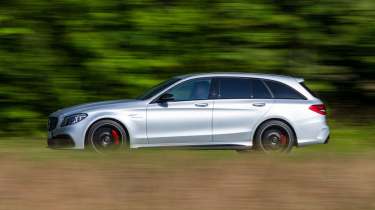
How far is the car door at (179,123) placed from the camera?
1186 centimetres

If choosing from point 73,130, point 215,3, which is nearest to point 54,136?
point 73,130

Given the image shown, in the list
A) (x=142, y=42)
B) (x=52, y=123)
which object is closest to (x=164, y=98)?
(x=52, y=123)

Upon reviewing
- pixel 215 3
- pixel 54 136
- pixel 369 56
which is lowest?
pixel 54 136

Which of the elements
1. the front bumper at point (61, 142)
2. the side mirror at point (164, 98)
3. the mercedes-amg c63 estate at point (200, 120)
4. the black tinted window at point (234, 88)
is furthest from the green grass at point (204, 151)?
the side mirror at point (164, 98)

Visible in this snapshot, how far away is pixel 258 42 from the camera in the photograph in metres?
14.6

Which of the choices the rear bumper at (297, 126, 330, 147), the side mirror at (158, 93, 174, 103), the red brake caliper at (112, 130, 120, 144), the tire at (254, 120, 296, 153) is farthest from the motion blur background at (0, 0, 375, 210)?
the side mirror at (158, 93, 174, 103)

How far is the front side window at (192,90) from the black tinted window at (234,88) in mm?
230

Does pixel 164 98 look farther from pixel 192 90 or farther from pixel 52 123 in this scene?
pixel 52 123

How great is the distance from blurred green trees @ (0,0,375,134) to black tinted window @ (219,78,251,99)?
8.04 ft

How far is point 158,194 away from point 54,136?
5.67 metres

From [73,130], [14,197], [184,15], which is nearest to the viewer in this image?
[14,197]

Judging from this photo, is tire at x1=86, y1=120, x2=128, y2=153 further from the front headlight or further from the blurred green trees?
the blurred green trees

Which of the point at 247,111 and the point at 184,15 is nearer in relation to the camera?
the point at 247,111

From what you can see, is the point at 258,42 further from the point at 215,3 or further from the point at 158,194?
the point at 158,194
